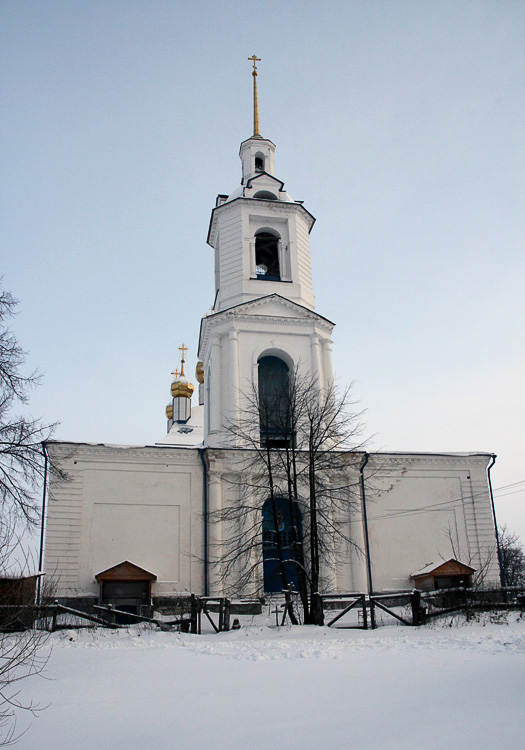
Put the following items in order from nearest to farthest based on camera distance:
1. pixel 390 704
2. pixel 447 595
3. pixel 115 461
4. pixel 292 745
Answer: pixel 292 745 < pixel 390 704 < pixel 447 595 < pixel 115 461

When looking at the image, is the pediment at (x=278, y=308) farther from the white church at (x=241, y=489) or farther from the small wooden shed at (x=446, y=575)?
the small wooden shed at (x=446, y=575)

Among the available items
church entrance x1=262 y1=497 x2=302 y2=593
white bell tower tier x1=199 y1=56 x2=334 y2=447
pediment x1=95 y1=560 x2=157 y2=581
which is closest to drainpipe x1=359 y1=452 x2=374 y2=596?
church entrance x1=262 y1=497 x2=302 y2=593

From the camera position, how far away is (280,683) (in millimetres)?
8391

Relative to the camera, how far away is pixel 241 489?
21828mm

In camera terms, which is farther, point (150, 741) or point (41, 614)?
point (41, 614)

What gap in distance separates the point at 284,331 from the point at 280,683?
17147 millimetres

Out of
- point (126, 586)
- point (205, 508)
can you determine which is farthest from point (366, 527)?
point (126, 586)

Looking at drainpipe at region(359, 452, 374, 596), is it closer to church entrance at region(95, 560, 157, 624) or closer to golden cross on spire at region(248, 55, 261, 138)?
church entrance at region(95, 560, 157, 624)

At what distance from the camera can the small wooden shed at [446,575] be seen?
21031mm

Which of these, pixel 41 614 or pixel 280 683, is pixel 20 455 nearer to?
pixel 41 614

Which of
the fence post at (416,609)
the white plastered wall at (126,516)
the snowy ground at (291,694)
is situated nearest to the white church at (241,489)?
the white plastered wall at (126,516)

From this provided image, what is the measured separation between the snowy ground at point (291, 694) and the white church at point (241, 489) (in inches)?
307

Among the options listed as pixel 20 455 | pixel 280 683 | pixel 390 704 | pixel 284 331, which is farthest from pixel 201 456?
pixel 390 704

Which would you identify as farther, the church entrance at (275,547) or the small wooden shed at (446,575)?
the church entrance at (275,547)
